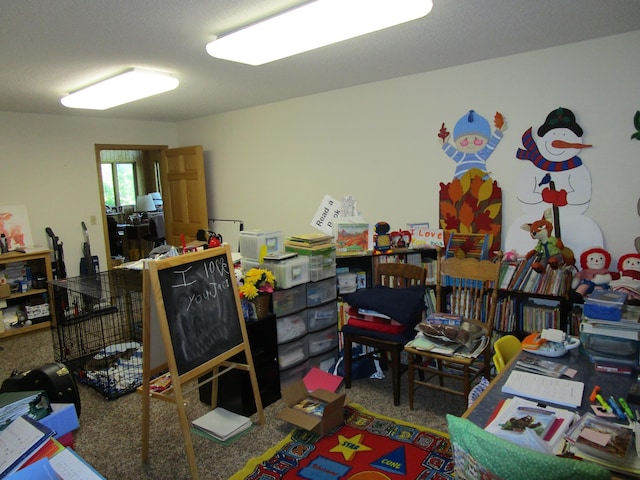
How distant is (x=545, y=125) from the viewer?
125 inches

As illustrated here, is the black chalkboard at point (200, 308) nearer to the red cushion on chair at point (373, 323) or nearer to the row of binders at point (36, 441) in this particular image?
the row of binders at point (36, 441)

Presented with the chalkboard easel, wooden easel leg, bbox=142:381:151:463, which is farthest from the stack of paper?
wooden easel leg, bbox=142:381:151:463

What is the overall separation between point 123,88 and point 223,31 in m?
1.47

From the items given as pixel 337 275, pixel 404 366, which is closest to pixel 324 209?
pixel 337 275

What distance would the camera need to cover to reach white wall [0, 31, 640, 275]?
295 cm

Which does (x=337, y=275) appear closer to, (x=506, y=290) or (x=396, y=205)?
(x=396, y=205)

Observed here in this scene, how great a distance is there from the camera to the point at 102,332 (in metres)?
3.98

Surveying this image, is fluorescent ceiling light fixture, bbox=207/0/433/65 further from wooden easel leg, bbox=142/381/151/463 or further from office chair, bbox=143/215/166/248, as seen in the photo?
office chair, bbox=143/215/166/248

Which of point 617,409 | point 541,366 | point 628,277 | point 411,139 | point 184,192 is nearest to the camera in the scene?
point 617,409

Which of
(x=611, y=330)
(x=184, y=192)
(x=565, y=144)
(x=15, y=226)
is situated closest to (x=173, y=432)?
(x=611, y=330)

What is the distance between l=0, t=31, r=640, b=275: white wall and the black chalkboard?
77.3 inches

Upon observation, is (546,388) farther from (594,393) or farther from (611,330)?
(611,330)

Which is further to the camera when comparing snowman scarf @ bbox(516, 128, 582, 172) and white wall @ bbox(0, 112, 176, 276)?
white wall @ bbox(0, 112, 176, 276)

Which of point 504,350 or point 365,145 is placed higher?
point 365,145
